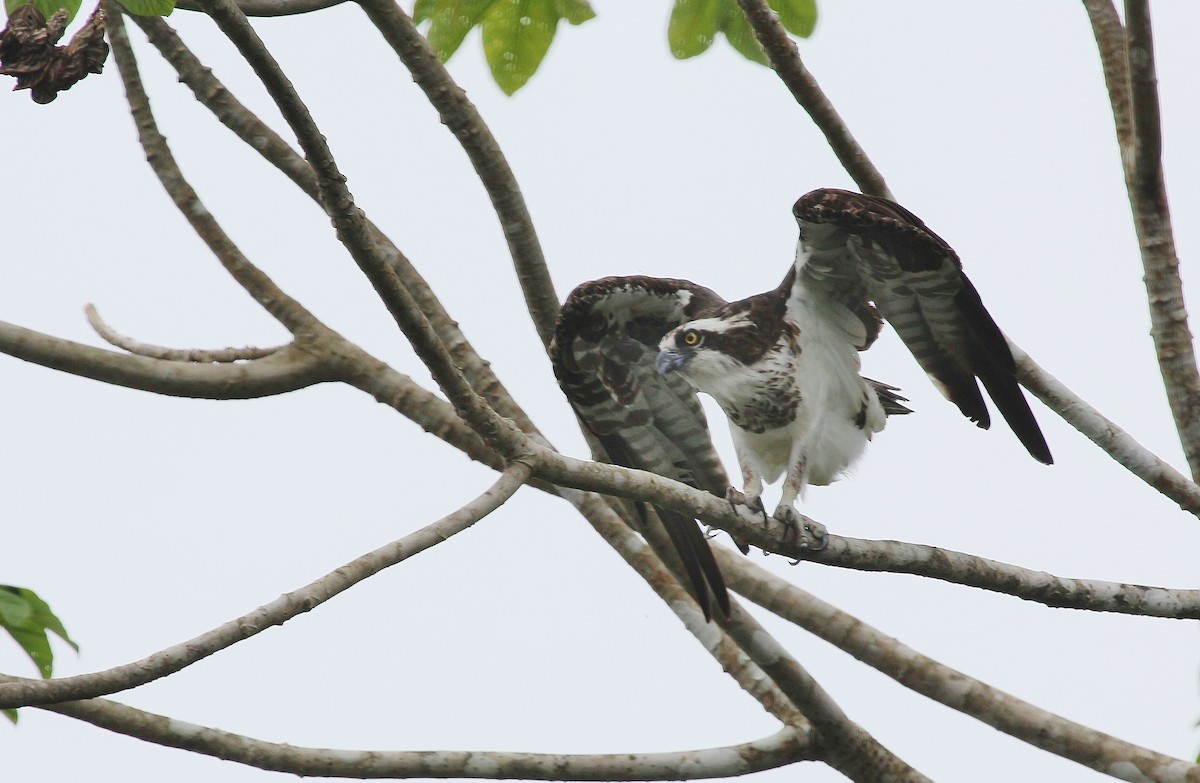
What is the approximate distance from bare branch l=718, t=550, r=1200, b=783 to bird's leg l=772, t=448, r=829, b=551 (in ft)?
1.73

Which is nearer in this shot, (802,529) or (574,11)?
(802,529)

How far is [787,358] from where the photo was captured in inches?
234

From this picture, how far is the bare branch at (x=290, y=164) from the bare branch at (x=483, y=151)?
15.9 inches

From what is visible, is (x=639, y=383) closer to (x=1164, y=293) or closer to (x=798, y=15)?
(x=798, y=15)

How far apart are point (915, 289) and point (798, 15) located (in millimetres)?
1524

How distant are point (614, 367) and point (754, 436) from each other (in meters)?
0.86

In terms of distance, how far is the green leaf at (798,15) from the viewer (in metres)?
6.11

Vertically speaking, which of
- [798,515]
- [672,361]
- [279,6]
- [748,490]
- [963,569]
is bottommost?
[963,569]

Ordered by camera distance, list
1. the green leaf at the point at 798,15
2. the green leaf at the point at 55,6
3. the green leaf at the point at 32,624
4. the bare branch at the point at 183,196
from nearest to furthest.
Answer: the green leaf at the point at 55,6
the green leaf at the point at 32,624
the green leaf at the point at 798,15
the bare branch at the point at 183,196

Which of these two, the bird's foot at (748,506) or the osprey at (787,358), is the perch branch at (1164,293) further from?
the bird's foot at (748,506)

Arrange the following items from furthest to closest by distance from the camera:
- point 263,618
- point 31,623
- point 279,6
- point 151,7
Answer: point 279,6 < point 31,623 < point 263,618 < point 151,7

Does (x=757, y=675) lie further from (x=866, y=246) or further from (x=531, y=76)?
(x=531, y=76)

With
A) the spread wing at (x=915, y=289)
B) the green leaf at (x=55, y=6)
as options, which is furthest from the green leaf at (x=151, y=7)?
the spread wing at (x=915, y=289)

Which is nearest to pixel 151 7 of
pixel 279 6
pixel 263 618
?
pixel 263 618
